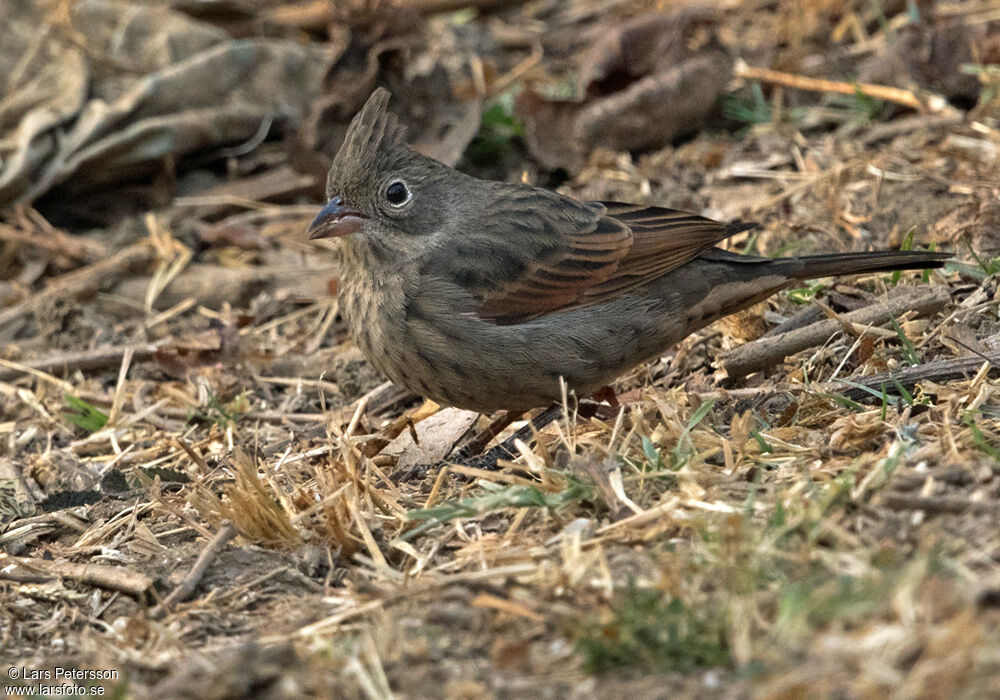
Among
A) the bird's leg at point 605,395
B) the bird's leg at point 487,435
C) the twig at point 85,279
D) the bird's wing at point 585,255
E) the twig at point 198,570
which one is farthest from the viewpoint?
the twig at point 85,279

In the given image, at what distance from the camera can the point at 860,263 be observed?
16.4 ft

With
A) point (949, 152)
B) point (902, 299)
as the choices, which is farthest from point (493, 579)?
point (949, 152)

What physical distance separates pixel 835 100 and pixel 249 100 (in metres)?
3.99

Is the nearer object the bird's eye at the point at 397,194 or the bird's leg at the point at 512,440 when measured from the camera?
the bird's leg at the point at 512,440

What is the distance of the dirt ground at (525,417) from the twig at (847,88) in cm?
2

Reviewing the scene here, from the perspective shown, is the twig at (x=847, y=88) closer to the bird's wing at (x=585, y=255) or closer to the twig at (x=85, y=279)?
the bird's wing at (x=585, y=255)

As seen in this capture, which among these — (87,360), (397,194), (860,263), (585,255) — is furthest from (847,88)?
(87,360)

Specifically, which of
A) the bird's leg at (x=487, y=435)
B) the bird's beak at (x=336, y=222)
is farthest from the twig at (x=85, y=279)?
the bird's leg at (x=487, y=435)

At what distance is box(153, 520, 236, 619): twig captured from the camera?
3828 mm

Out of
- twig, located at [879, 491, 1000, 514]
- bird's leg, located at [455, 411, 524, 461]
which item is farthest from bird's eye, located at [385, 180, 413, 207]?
A: twig, located at [879, 491, 1000, 514]

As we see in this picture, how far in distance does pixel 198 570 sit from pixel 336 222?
1.75 metres

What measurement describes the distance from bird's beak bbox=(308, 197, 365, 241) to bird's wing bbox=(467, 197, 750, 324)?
586mm

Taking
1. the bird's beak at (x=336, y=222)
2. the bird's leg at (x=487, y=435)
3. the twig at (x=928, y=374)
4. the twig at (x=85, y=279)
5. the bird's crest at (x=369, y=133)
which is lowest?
the bird's leg at (x=487, y=435)

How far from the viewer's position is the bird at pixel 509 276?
4945mm
